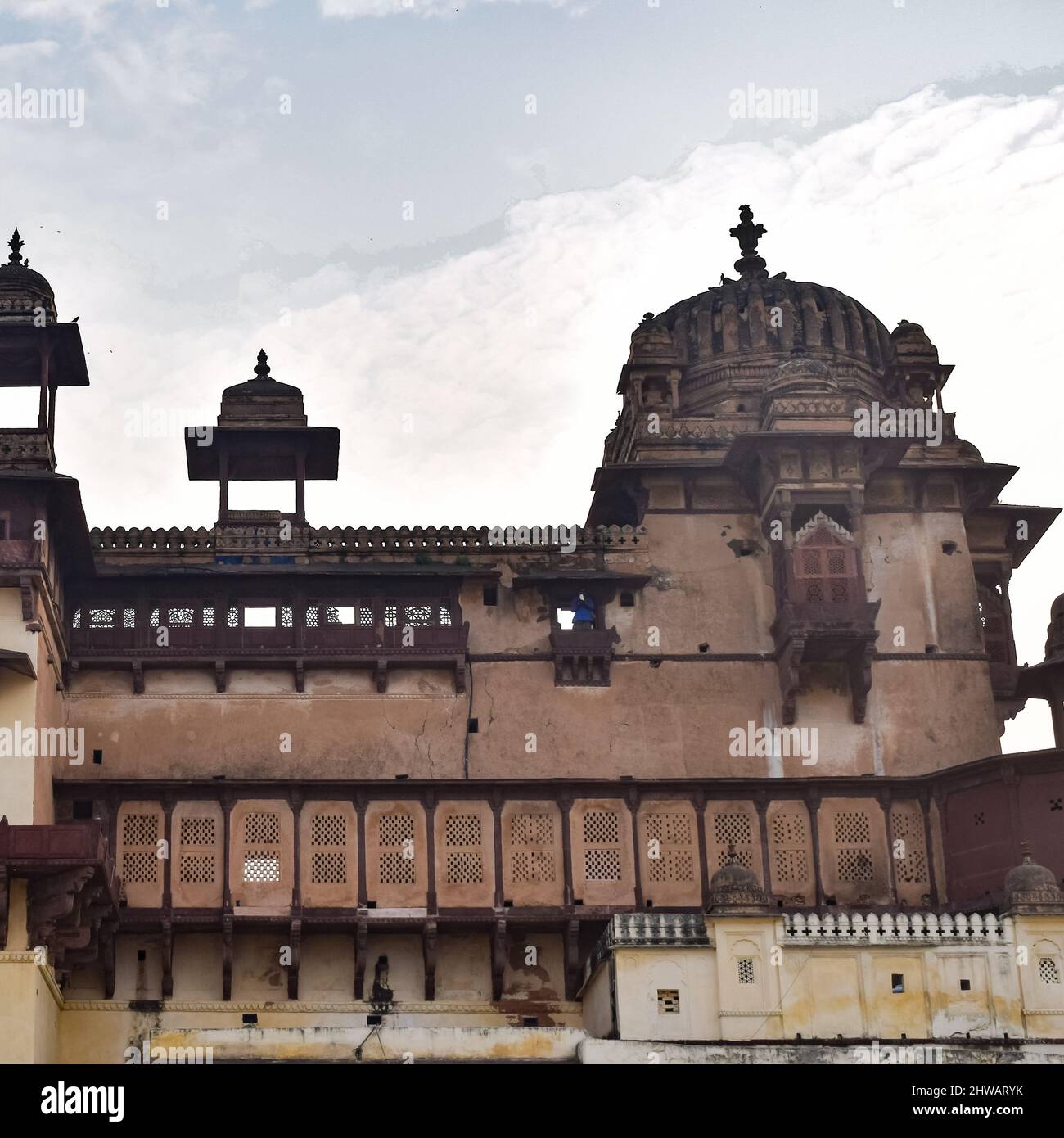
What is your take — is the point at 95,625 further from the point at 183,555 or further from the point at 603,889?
the point at 603,889

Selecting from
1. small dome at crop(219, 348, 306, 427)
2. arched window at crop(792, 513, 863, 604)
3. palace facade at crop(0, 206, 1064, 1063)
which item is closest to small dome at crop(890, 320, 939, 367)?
palace facade at crop(0, 206, 1064, 1063)

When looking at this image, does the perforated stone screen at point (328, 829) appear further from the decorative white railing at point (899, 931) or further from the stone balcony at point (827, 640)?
the stone balcony at point (827, 640)

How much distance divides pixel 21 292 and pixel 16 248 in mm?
1582

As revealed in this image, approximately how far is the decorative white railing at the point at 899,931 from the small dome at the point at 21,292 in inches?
575

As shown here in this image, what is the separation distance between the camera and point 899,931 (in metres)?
28.2

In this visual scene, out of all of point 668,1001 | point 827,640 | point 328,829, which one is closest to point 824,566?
point 827,640

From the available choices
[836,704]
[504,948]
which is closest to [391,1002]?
[504,948]

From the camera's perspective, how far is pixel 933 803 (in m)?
32.9

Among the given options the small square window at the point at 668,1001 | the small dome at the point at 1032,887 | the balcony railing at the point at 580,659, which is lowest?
the small square window at the point at 668,1001

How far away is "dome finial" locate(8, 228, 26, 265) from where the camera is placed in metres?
33.5

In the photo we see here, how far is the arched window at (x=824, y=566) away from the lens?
34156 mm

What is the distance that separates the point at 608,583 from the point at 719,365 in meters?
7.68

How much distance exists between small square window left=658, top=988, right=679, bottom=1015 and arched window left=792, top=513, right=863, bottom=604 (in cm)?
826

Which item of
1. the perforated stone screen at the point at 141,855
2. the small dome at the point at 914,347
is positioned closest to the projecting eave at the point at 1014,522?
the small dome at the point at 914,347
